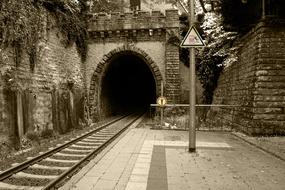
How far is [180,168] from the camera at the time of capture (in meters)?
6.22

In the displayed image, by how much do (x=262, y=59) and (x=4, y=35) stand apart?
7.89 m

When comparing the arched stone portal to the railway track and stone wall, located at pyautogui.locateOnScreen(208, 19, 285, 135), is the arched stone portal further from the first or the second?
the railway track

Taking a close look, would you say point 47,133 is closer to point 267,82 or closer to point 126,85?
point 267,82

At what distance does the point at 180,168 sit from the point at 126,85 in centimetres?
2430

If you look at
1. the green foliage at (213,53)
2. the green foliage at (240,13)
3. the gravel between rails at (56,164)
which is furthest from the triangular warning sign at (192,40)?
the green foliage at (213,53)

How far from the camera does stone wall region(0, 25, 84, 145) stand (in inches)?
352

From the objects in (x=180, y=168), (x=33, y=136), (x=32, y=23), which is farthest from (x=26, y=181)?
(x=32, y=23)

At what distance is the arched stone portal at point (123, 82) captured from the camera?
18.4 meters

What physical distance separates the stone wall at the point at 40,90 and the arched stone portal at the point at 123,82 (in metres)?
2.73

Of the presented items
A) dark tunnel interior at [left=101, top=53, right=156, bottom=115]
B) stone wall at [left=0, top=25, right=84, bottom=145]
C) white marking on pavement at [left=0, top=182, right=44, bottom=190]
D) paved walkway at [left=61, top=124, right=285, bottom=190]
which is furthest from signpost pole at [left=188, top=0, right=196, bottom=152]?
dark tunnel interior at [left=101, top=53, right=156, bottom=115]

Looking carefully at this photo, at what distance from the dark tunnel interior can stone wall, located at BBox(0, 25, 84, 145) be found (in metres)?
5.33

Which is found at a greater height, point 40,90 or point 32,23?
point 32,23

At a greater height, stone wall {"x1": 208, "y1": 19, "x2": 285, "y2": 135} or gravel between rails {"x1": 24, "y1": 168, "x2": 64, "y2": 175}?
stone wall {"x1": 208, "y1": 19, "x2": 285, "y2": 135}

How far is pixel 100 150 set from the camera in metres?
8.68
